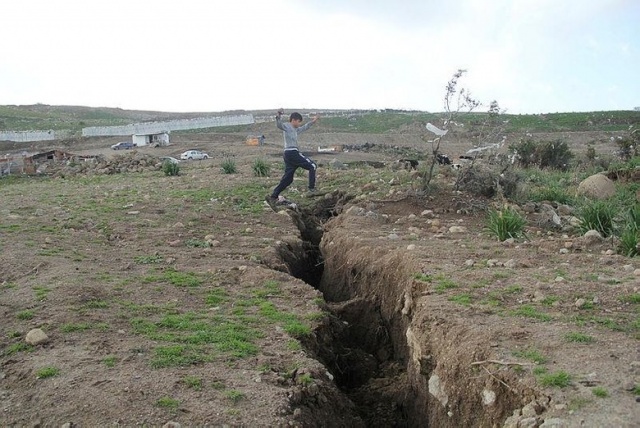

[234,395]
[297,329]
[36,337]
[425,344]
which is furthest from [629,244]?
[36,337]

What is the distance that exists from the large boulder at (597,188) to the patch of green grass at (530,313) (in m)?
7.87

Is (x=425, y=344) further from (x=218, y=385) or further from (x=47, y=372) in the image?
(x=47, y=372)

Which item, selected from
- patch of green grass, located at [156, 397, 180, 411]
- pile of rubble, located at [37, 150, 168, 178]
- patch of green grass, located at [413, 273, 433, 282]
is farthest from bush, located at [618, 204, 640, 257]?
pile of rubble, located at [37, 150, 168, 178]

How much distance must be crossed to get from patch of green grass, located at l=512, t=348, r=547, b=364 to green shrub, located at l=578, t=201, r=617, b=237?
167 inches

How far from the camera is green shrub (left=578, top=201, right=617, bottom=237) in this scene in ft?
26.0

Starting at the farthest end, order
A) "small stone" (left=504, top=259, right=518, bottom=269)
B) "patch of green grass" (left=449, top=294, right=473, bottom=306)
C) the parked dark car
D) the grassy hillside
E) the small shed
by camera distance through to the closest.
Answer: the grassy hillside, the small shed, the parked dark car, "small stone" (left=504, top=259, right=518, bottom=269), "patch of green grass" (left=449, top=294, right=473, bottom=306)

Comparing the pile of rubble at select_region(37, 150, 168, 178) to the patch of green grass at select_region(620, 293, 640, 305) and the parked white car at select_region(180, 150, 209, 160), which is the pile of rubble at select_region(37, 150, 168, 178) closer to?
the parked white car at select_region(180, 150, 209, 160)

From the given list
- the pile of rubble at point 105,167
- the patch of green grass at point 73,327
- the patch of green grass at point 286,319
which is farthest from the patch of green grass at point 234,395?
the pile of rubble at point 105,167

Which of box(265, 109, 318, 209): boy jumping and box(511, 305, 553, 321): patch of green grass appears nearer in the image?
box(511, 305, 553, 321): patch of green grass

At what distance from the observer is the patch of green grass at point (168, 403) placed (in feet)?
13.2

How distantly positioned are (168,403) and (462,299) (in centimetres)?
269

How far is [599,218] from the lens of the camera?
801cm

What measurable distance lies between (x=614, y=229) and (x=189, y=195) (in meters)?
7.51

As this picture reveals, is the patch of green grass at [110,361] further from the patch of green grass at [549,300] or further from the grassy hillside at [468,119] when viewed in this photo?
the grassy hillside at [468,119]
